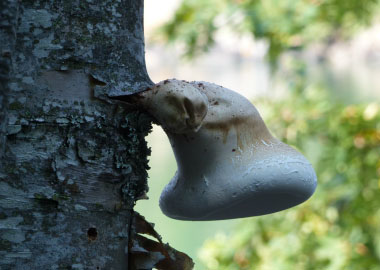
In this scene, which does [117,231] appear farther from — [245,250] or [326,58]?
[326,58]

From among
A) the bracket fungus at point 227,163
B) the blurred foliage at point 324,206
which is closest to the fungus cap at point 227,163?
the bracket fungus at point 227,163

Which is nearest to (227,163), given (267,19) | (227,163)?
(227,163)

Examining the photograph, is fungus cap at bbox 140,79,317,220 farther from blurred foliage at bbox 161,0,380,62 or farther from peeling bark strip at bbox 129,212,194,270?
blurred foliage at bbox 161,0,380,62

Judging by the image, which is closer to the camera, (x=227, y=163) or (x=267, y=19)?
(x=227, y=163)

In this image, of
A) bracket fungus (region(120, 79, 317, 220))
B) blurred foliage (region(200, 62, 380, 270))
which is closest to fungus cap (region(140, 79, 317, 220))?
bracket fungus (region(120, 79, 317, 220))

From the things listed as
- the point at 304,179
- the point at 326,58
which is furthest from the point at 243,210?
the point at 326,58

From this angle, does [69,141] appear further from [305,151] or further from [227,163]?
[305,151]
